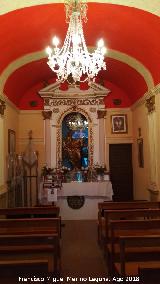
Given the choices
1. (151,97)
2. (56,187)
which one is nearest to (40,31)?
(151,97)

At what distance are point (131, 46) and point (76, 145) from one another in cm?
440

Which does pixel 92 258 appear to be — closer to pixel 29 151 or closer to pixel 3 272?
pixel 3 272

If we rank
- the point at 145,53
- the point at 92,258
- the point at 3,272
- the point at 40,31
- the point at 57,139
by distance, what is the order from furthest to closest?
the point at 57,139 < the point at 145,53 < the point at 40,31 < the point at 92,258 < the point at 3,272

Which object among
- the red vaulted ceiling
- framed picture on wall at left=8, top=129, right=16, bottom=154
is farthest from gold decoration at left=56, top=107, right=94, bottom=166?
the red vaulted ceiling

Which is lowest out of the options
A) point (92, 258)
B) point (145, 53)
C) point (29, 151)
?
point (92, 258)

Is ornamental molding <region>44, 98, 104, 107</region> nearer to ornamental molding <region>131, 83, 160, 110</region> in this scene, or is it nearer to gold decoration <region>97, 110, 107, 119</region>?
gold decoration <region>97, 110, 107, 119</region>

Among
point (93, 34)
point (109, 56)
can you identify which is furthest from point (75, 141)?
point (93, 34)

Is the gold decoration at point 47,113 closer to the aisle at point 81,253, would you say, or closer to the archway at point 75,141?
the archway at point 75,141

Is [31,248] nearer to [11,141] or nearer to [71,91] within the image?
[11,141]

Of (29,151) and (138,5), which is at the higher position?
(138,5)

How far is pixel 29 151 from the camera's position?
36.5 feet

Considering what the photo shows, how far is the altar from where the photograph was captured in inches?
403

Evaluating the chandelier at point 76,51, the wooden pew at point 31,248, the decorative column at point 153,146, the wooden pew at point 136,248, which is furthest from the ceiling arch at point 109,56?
the wooden pew at point 136,248

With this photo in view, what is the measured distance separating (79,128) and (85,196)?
2480 millimetres
